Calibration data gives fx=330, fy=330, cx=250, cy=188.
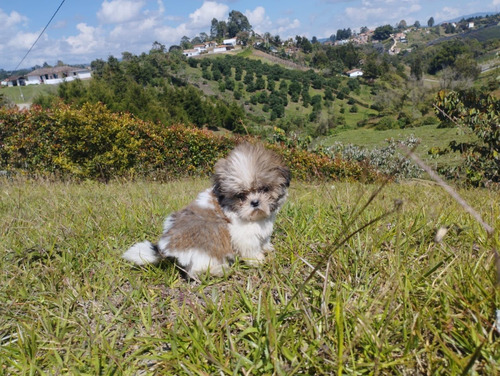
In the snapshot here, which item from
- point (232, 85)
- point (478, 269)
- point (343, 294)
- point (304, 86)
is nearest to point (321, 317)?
point (343, 294)

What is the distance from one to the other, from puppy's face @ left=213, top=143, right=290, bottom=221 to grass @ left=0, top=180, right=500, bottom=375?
47 cm

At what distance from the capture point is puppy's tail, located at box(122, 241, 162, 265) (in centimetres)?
318

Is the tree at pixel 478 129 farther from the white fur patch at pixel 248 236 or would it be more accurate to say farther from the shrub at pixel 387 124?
the shrub at pixel 387 124

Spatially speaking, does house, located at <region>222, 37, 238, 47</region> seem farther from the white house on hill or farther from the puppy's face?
the puppy's face

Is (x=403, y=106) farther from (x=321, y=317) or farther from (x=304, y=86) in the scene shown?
(x=321, y=317)

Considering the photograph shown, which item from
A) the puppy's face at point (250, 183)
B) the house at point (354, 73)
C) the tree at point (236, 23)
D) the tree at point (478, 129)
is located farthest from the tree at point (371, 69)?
the puppy's face at point (250, 183)

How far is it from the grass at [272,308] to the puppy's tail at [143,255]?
9 cm

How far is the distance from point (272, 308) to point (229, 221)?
1.29m

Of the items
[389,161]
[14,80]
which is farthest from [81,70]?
[389,161]

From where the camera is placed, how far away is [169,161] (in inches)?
624

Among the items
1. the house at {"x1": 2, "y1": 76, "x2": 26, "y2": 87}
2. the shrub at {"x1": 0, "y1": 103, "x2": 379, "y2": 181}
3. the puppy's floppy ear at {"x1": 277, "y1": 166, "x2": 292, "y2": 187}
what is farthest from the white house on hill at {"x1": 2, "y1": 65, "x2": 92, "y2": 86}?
the puppy's floppy ear at {"x1": 277, "y1": 166, "x2": 292, "y2": 187}

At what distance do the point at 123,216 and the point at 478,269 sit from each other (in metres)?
3.76

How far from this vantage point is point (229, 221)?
3459 mm

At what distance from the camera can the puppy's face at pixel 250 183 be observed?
3336 mm
